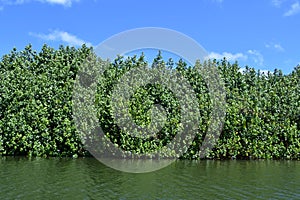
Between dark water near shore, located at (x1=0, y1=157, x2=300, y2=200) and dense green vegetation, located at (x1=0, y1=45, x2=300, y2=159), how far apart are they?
3.42 meters

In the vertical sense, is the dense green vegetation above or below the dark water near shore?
above

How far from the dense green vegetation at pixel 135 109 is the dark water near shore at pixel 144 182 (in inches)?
134

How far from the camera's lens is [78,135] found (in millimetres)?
20828

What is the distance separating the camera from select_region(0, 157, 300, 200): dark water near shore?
1116 centimetres

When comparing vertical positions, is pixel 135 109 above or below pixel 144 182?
above

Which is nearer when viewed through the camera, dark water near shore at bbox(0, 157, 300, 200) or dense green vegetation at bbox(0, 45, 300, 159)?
dark water near shore at bbox(0, 157, 300, 200)

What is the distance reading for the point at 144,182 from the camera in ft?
43.8

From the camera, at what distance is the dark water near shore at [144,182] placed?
11156 millimetres

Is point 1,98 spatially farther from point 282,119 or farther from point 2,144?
point 282,119

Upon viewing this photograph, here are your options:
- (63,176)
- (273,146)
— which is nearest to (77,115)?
(63,176)

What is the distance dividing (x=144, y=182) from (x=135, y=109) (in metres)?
7.54

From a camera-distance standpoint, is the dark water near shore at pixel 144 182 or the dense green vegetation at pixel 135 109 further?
the dense green vegetation at pixel 135 109

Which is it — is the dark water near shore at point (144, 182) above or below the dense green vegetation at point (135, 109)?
below

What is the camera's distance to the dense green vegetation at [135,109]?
20.9 m
